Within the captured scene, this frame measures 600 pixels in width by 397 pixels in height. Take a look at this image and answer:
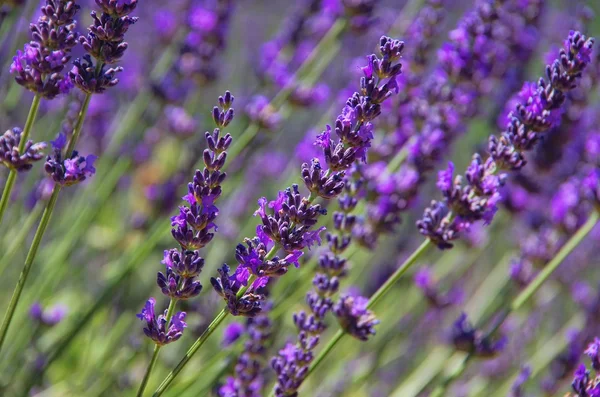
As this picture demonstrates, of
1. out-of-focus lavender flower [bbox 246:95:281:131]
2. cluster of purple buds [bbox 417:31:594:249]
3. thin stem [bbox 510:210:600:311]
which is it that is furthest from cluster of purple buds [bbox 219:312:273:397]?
out-of-focus lavender flower [bbox 246:95:281:131]

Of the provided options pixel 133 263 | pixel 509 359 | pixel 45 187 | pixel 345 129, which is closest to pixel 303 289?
pixel 133 263

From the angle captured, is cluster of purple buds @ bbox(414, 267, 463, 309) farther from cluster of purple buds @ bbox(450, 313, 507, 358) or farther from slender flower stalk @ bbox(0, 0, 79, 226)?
slender flower stalk @ bbox(0, 0, 79, 226)

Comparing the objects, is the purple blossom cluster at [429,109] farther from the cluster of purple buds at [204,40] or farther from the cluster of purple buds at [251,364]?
the cluster of purple buds at [204,40]

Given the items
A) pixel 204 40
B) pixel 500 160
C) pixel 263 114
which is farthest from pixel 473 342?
pixel 204 40

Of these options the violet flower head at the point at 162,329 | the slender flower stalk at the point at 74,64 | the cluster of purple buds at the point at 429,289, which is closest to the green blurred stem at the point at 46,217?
the slender flower stalk at the point at 74,64

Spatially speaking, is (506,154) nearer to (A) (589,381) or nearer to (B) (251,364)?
(A) (589,381)

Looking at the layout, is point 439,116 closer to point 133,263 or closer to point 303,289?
point 303,289
